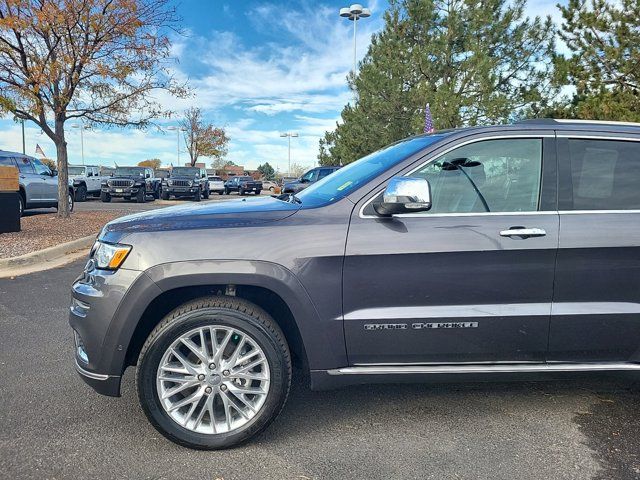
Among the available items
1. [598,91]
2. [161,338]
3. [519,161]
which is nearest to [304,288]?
[161,338]

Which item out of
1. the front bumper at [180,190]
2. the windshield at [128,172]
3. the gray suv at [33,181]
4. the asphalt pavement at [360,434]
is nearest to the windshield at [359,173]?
the asphalt pavement at [360,434]

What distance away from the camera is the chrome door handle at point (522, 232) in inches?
107

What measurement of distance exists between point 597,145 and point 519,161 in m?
0.50

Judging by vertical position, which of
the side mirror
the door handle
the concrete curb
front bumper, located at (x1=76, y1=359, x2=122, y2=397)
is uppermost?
the side mirror

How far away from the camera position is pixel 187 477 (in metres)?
2.47

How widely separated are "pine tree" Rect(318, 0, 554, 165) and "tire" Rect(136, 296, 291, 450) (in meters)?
12.5

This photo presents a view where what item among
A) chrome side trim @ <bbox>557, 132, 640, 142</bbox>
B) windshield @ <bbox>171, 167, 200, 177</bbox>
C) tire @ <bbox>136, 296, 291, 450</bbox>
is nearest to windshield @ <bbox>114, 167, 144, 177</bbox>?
windshield @ <bbox>171, 167, 200, 177</bbox>

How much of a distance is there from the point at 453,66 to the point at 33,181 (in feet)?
42.1

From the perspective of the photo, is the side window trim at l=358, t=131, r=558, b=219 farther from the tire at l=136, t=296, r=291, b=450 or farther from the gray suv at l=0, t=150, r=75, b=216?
the gray suv at l=0, t=150, r=75, b=216

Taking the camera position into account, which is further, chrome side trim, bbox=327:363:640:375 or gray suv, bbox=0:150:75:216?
gray suv, bbox=0:150:75:216

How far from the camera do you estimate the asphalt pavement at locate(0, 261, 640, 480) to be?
2.54 meters

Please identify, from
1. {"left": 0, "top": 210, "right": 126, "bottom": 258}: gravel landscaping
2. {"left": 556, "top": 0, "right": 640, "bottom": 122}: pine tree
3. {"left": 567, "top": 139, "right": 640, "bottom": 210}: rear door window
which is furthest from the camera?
{"left": 556, "top": 0, "right": 640, "bottom": 122}: pine tree

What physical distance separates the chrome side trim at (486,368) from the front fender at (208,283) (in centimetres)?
29

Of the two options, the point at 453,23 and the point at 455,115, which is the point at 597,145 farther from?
the point at 453,23
